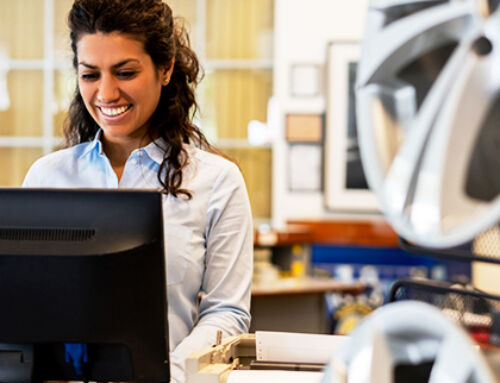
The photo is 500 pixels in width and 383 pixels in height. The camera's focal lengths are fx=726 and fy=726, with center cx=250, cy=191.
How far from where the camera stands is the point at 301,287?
437 cm

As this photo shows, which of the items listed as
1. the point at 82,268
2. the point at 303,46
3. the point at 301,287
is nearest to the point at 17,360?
the point at 82,268

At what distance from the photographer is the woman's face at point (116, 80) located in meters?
1.57

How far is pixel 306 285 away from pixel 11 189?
136 inches

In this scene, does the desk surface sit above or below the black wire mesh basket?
below

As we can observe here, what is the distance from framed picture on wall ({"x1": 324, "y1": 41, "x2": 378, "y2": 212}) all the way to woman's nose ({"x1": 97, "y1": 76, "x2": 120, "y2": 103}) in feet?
14.7

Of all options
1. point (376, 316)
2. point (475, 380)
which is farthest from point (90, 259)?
point (475, 380)

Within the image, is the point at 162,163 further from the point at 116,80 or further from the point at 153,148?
the point at 116,80

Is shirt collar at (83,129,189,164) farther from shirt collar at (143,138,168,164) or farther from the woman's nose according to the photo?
the woman's nose

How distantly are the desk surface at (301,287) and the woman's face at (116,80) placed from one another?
2.67 metres

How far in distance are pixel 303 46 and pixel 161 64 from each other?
4.48m

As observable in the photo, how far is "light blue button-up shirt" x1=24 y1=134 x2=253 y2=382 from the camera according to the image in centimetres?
160

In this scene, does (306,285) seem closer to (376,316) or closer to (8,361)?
(8,361)

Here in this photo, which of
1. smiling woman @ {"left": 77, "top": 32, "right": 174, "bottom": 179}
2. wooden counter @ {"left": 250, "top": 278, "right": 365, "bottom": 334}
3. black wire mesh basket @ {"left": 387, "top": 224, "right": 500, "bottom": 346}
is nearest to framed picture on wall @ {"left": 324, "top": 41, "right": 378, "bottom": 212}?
wooden counter @ {"left": 250, "top": 278, "right": 365, "bottom": 334}

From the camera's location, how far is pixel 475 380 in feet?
1.90
